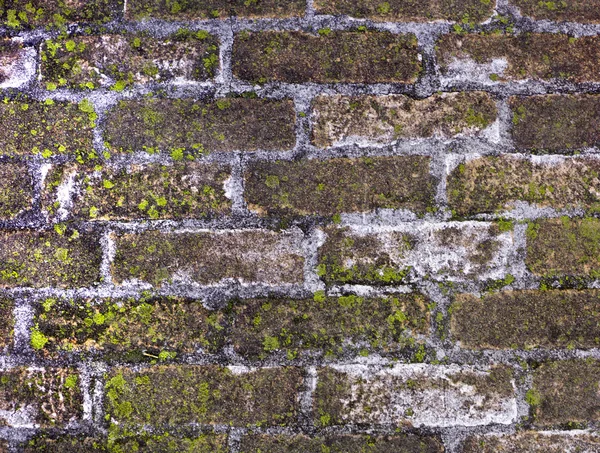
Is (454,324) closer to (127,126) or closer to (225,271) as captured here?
(225,271)

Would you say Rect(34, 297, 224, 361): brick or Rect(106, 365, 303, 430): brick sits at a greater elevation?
Rect(34, 297, 224, 361): brick

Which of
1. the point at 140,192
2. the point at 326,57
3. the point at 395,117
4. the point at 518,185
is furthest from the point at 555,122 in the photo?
the point at 140,192

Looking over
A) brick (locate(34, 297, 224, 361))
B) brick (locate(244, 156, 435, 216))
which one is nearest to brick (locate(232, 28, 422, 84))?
brick (locate(244, 156, 435, 216))

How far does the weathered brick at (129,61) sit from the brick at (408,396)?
436mm

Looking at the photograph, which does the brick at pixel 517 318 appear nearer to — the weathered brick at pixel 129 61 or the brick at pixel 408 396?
the brick at pixel 408 396

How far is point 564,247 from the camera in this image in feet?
2.34

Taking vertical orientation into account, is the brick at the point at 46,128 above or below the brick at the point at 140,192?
above

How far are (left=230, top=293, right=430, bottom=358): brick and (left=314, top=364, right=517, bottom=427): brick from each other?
0.04m

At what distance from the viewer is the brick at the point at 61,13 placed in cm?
72

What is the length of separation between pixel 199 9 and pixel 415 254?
0.43 m

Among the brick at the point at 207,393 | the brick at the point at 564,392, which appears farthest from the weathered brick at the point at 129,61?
the brick at the point at 564,392

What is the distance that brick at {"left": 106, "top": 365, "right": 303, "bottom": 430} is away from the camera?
0.70 metres

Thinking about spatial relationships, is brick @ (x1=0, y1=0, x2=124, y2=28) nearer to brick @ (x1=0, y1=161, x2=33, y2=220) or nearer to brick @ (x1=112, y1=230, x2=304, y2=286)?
brick @ (x1=0, y1=161, x2=33, y2=220)

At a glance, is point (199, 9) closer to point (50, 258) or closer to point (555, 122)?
point (50, 258)
